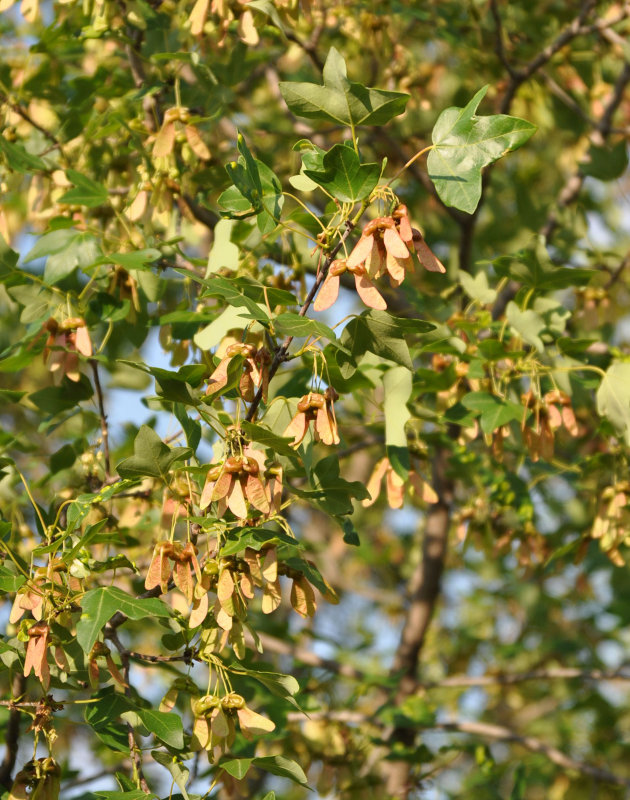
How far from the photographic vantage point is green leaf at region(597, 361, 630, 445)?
6.41 feet

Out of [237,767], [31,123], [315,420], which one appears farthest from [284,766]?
[31,123]

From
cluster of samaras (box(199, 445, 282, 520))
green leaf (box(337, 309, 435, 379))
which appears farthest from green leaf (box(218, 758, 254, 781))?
green leaf (box(337, 309, 435, 379))

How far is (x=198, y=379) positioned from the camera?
5.01ft

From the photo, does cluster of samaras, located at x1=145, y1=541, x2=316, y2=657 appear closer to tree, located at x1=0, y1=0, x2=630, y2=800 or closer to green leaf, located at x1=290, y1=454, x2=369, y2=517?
tree, located at x1=0, y1=0, x2=630, y2=800

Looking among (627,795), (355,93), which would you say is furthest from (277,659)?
(355,93)

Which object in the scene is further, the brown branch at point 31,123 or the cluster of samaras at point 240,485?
the brown branch at point 31,123

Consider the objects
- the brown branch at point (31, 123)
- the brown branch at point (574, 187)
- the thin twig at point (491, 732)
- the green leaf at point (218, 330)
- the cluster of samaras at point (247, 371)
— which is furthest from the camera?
the brown branch at point (574, 187)

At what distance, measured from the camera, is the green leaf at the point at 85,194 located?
199 centimetres

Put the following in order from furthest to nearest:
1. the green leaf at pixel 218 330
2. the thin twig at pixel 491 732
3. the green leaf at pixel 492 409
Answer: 1. the thin twig at pixel 491 732
2. the green leaf at pixel 492 409
3. the green leaf at pixel 218 330

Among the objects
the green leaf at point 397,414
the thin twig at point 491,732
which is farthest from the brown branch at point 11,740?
A: the thin twig at point 491,732

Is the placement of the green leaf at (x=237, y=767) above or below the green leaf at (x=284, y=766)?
above

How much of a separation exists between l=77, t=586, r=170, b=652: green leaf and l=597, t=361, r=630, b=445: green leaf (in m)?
1.04

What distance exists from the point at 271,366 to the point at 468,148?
1.50ft

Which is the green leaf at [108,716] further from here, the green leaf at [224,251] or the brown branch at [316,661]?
the brown branch at [316,661]
